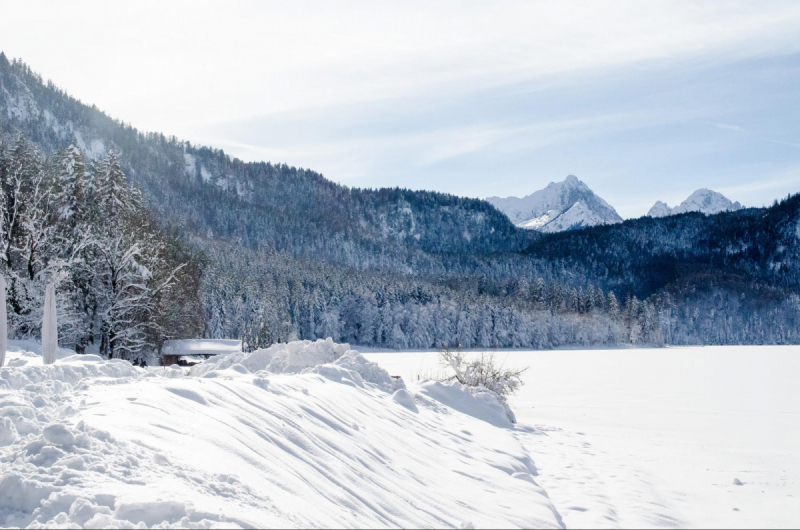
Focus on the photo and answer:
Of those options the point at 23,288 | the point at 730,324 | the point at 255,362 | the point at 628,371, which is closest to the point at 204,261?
the point at 23,288

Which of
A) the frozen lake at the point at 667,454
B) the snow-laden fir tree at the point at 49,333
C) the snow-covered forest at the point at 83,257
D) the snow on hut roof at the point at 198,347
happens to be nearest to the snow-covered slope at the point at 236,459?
the frozen lake at the point at 667,454

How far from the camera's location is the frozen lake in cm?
912

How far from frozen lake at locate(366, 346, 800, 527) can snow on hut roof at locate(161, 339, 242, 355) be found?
718 inches

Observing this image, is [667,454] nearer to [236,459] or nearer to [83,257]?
[236,459]

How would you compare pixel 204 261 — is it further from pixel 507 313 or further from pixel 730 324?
pixel 730 324

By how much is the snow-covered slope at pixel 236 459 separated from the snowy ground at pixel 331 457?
22 millimetres

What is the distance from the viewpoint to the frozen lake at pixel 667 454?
9.12 metres

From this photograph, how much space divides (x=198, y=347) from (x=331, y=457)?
3044 cm

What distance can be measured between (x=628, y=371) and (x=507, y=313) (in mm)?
55189

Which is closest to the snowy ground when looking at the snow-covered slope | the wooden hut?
the snow-covered slope

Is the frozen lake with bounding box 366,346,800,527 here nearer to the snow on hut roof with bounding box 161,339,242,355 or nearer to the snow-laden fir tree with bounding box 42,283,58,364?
the snow-laden fir tree with bounding box 42,283,58,364

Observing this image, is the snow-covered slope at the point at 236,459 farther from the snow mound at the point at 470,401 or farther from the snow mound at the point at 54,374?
the snow mound at the point at 470,401

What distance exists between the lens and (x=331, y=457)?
24.0 ft

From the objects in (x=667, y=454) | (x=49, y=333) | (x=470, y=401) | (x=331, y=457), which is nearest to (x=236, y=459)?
(x=331, y=457)
